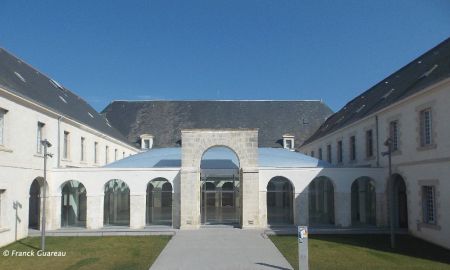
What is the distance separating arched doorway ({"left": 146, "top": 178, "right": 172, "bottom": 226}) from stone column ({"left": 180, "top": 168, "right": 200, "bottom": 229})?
203 cm

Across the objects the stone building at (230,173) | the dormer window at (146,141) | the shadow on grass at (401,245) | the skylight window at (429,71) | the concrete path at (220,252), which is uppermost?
the skylight window at (429,71)

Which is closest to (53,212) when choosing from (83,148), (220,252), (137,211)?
(137,211)

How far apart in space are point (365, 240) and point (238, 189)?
315 inches

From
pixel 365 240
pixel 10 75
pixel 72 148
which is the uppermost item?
pixel 10 75

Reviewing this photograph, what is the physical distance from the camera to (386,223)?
68.3ft

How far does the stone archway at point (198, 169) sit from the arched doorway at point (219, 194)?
199cm

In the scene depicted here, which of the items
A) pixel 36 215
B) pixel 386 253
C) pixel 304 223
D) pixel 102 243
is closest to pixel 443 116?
pixel 386 253

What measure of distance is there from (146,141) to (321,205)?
61.5 feet

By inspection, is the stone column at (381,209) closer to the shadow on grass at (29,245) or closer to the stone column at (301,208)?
the stone column at (301,208)

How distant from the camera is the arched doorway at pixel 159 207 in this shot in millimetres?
22934

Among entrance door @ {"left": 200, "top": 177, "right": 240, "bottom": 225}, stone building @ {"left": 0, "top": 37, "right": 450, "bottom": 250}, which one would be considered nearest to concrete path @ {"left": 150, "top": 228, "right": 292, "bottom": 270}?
stone building @ {"left": 0, "top": 37, "right": 450, "bottom": 250}

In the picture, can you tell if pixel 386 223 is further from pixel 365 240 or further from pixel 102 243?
pixel 102 243

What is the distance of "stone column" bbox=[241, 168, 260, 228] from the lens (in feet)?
68.9

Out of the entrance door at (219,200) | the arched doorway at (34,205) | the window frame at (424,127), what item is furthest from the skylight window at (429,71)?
the arched doorway at (34,205)
